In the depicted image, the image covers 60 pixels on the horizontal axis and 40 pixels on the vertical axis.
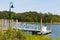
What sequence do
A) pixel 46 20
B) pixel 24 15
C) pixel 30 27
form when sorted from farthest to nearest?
pixel 46 20, pixel 24 15, pixel 30 27

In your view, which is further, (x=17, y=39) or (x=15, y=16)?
(x=15, y=16)

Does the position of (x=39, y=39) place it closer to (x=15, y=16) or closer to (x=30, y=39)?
(x=30, y=39)

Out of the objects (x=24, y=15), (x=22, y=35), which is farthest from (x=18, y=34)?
(x=24, y=15)

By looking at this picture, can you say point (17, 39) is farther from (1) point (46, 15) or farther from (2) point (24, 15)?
(1) point (46, 15)

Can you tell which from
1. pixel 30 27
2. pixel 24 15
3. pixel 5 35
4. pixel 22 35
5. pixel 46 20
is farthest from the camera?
pixel 46 20

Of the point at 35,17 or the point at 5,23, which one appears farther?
the point at 35,17

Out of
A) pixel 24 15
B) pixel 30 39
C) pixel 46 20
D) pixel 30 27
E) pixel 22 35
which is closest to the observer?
pixel 22 35

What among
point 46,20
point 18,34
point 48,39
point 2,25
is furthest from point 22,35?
point 46,20

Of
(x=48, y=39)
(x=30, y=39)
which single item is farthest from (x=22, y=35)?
(x=48, y=39)

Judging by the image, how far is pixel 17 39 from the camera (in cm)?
734

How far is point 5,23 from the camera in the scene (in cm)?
1725

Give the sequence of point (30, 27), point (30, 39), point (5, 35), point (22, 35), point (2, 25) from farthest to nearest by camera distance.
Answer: point (30, 27) → point (2, 25) → point (30, 39) → point (22, 35) → point (5, 35)

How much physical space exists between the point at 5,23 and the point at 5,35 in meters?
10.1

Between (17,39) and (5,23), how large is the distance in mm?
10040
